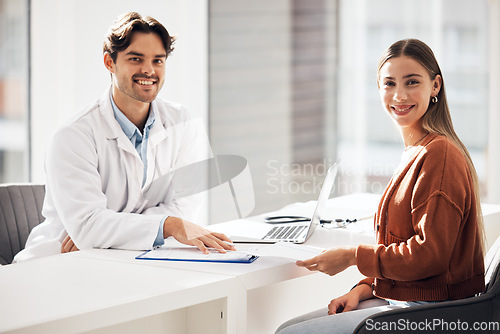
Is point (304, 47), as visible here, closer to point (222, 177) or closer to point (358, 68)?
point (358, 68)

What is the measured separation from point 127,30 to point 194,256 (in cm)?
83

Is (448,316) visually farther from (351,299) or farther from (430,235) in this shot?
(351,299)

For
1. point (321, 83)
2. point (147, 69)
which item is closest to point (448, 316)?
point (147, 69)

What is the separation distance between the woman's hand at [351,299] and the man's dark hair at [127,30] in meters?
1.06

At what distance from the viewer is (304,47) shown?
421cm

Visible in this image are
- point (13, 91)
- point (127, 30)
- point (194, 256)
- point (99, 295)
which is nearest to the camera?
point (99, 295)

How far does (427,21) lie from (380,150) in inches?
33.2

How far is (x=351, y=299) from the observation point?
5.35 feet

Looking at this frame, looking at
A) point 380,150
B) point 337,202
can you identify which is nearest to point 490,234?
point 337,202

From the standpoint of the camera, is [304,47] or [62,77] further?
[304,47]

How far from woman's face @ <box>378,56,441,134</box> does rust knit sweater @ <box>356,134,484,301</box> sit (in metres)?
0.09

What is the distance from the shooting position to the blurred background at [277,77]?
11.6ft

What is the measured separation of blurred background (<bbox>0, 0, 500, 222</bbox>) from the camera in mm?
3539

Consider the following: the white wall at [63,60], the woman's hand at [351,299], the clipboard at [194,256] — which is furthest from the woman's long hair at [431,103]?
the white wall at [63,60]
